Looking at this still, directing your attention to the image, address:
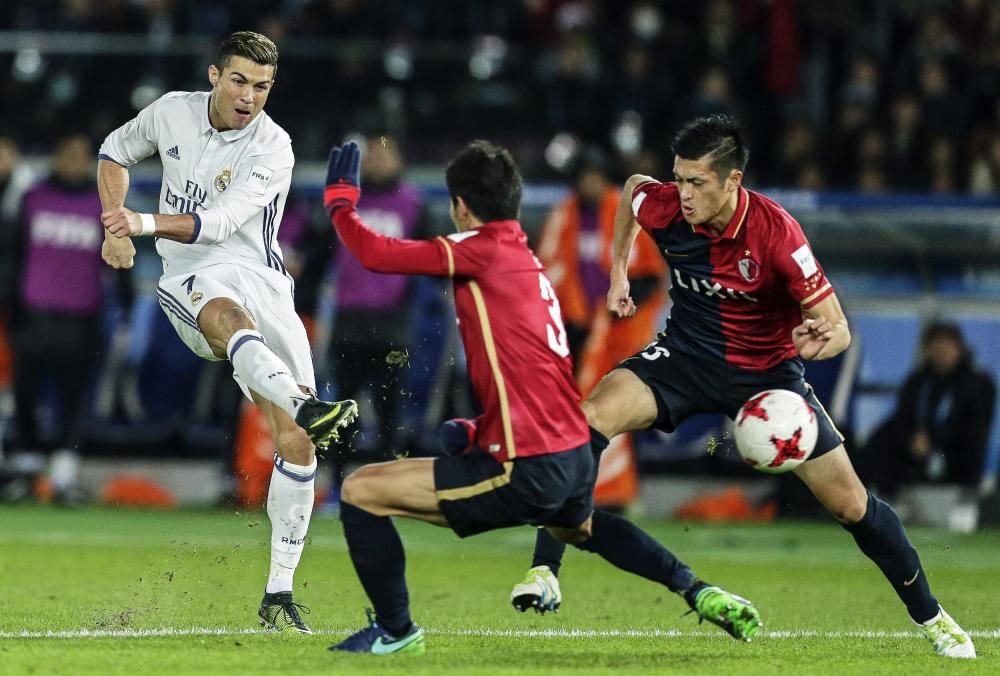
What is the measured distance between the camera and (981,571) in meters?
10.3

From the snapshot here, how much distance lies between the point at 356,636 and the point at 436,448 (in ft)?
21.7

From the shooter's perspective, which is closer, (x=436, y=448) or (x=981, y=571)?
(x=981, y=571)

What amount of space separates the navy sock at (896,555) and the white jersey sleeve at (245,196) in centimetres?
288

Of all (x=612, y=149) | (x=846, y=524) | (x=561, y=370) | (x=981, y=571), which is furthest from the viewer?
(x=612, y=149)

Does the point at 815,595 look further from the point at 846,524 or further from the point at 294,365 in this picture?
the point at 294,365

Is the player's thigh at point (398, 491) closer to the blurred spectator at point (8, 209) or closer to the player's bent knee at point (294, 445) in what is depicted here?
the player's bent knee at point (294, 445)

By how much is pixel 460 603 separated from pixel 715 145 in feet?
8.95

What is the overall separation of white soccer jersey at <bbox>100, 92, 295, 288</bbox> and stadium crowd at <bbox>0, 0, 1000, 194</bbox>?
20.1ft

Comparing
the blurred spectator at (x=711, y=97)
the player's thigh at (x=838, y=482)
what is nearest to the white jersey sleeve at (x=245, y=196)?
the player's thigh at (x=838, y=482)

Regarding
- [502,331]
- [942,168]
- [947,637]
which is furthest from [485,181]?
[942,168]

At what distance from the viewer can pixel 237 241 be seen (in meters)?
7.77

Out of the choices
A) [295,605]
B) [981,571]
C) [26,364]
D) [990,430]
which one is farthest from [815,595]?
[26,364]

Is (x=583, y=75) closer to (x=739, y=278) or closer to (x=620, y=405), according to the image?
(x=739, y=278)

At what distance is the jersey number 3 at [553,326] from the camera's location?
20.6 feet
